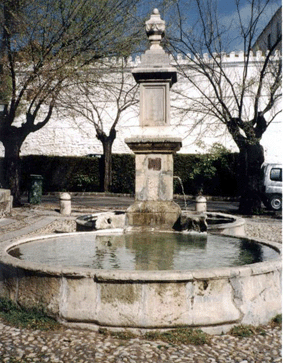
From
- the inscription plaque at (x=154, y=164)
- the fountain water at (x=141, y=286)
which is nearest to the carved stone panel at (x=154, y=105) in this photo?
the inscription plaque at (x=154, y=164)

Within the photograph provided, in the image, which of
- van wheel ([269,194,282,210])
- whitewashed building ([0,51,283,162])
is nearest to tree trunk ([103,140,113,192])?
whitewashed building ([0,51,283,162])

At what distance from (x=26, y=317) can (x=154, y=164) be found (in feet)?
12.2

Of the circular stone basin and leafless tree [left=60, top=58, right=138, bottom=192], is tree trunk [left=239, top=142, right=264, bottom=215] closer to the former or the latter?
leafless tree [left=60, top=58, right=138, bottom=192]

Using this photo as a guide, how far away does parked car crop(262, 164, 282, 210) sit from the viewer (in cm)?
1742

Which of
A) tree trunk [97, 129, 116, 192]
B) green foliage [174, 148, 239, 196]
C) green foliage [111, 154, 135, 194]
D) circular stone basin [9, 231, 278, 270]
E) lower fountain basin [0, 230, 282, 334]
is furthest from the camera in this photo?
green foliage [111, 154, 135, 194]

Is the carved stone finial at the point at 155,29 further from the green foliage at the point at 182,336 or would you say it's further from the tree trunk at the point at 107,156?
the tree trunk at the point at 107,156

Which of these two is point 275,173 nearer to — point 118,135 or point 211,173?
point 211,173

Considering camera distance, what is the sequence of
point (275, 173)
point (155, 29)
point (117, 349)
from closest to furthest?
point (117, 349) → point (155, 29) → point (275, 173)

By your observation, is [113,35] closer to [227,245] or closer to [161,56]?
[161,56]

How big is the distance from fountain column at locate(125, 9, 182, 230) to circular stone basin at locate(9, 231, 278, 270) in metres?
0.43

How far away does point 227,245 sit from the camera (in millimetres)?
6188

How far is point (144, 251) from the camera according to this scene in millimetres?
5648

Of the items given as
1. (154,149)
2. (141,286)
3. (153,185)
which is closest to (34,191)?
(153,185)

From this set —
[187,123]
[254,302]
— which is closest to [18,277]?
[254,302]
